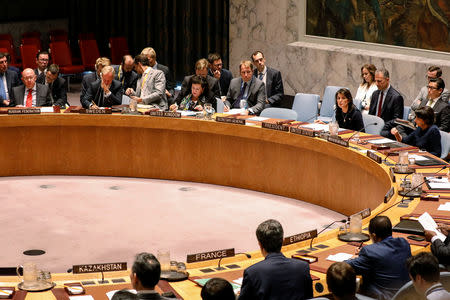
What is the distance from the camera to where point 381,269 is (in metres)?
4.57

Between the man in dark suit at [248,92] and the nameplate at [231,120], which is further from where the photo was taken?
the man in dark suit at [248,92]

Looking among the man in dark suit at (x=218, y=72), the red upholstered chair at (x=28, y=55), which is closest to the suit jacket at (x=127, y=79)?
the man in dark suit at (x=218, y=72)

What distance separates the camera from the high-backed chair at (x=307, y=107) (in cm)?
1024

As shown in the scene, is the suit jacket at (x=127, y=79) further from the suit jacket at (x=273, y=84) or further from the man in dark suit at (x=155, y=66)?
the suit jacket at (x=273, y=84)

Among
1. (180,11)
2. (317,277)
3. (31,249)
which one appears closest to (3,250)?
(31,249)

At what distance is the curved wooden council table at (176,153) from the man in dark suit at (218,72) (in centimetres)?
176

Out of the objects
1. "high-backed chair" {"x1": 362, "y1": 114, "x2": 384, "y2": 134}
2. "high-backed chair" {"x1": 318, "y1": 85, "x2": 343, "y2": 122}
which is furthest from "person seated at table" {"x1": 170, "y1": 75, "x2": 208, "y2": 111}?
"high-backed chair" {"x1": 362, "y1": 114, "x2": 384, "y2": 134}

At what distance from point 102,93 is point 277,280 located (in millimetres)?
6272

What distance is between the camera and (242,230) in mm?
7766

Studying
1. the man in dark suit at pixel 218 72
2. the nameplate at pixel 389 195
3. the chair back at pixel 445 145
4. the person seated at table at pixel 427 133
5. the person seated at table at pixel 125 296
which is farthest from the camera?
the man in dark suit at pixel 218 72

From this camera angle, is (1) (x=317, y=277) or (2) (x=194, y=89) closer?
(1) (x=317, y=277)

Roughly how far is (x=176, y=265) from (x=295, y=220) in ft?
11.4

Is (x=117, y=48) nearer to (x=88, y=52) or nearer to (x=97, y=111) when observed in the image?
(x=88, y=52)

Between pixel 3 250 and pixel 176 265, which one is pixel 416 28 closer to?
pixel 3 250
